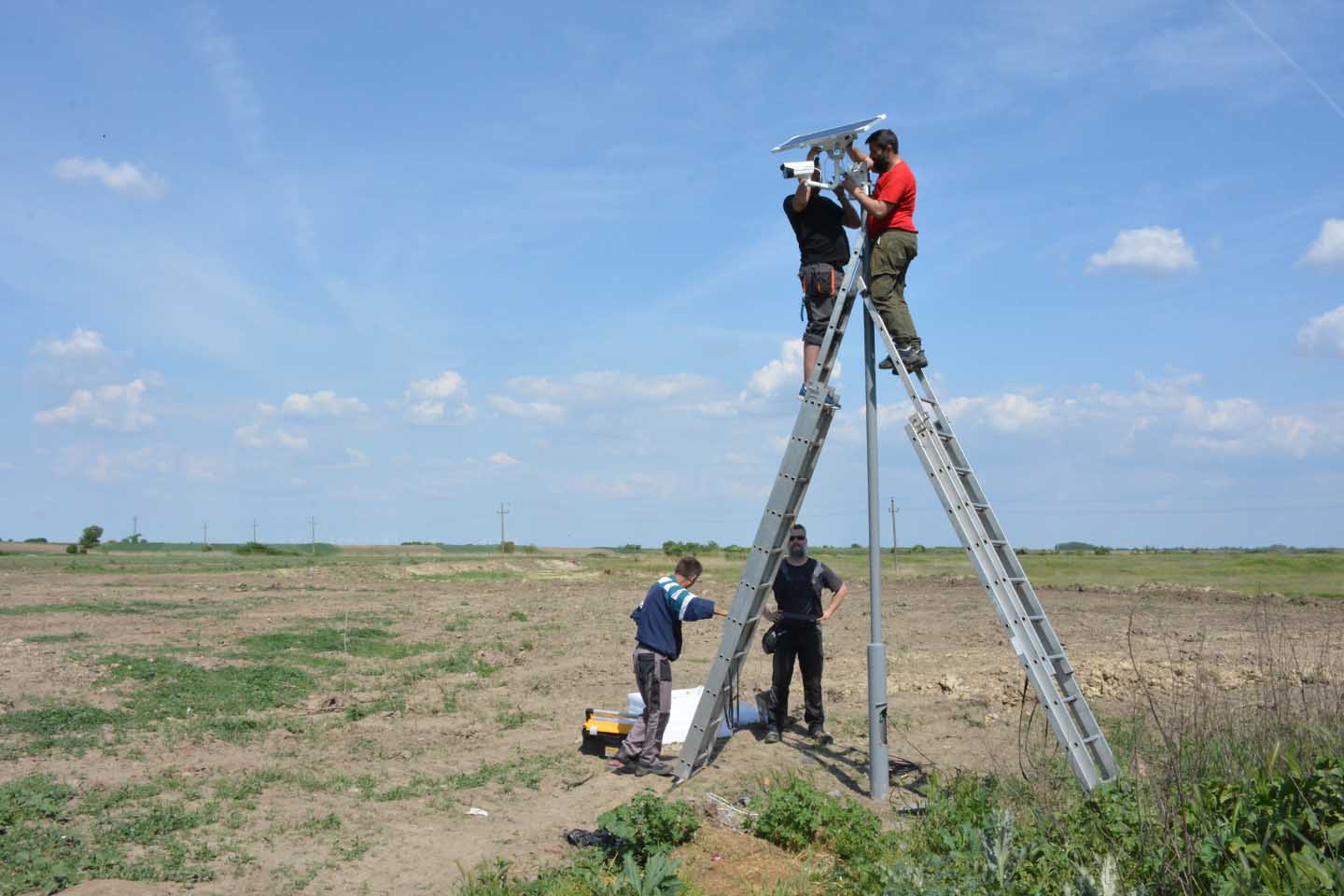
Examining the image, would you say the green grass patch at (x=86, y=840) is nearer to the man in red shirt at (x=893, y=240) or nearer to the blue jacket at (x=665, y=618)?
the blue jacket at (x=665, y=618)

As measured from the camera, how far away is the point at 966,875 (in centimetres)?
579

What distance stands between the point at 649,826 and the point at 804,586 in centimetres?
433

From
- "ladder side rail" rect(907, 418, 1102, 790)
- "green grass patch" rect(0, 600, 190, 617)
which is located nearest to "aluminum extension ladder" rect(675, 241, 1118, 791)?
"ladder side rail" rect(907, 418, 1102, 790)

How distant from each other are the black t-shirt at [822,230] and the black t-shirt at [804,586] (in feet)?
11.5

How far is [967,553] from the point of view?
26.0 ft

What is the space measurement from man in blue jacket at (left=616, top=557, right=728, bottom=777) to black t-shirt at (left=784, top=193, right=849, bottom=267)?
124 inches

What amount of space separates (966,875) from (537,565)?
5115 centimetres

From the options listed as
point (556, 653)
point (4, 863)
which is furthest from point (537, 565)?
point (4, 863)

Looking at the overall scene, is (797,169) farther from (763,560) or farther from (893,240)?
(763,560)

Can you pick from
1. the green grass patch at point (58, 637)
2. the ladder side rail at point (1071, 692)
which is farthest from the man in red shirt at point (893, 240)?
the green grass patch at point (58, 637)

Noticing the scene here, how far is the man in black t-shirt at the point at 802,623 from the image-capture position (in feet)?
35.5

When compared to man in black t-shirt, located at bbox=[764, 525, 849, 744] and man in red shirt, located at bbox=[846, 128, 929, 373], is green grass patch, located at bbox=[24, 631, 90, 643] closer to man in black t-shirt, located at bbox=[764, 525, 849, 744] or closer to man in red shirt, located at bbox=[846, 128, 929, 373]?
man in black t-shirt, located at bbox=[764, 525, 849, 744]

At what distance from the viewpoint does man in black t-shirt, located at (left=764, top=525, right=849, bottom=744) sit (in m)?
10.8

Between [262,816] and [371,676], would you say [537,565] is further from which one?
[262,816]
